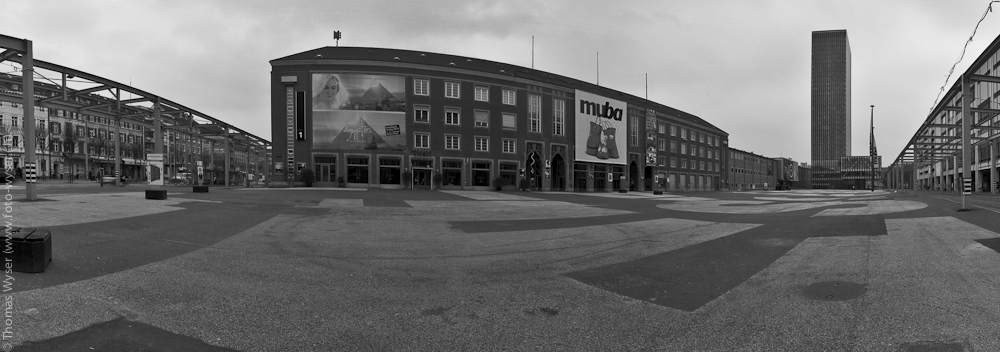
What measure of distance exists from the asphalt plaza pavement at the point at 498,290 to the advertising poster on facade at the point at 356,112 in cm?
3502

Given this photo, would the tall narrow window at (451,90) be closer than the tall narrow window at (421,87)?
No

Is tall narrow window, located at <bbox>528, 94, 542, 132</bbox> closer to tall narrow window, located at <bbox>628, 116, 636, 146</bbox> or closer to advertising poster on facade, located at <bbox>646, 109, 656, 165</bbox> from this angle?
tall narrow window, located at <bbox>628, 116, 636, 146</bbox>

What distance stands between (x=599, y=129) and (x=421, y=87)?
27628 mm

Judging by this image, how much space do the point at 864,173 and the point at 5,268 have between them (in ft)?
611

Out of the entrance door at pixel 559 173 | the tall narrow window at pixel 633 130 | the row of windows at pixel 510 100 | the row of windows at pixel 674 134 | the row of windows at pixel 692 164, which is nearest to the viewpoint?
the row of windows at pixel 510 100

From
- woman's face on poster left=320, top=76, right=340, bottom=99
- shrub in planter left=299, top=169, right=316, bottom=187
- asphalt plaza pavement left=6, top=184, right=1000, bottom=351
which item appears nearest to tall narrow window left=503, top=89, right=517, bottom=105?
woman's face on poster left=320, top=76, right=340, bottom=99

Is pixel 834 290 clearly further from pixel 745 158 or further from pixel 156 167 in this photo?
pixel 745 158

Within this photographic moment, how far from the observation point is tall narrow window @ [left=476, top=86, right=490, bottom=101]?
5075cm

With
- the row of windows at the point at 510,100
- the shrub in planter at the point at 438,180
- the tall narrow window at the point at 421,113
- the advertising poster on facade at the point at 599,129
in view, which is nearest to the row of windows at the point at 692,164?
the advertising poster on facade at the point at 599,129

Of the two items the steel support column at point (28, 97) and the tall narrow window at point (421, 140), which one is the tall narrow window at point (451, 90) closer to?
the tall narrow window at point (421, 140)

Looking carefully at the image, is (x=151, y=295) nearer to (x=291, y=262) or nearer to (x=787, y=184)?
(x=291, y=262)

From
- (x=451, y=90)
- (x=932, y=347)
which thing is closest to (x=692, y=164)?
(x=451, y=90)

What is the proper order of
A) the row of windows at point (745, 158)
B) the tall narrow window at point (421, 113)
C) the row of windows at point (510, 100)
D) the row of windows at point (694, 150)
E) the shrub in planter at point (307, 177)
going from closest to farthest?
the shrub in planter at point (307, 177) < the tall narrow window at point (421, 113) < the row of windows at point (510, 100) < the row of windows at point (694, 150) < the row of windows at point (745, 158)

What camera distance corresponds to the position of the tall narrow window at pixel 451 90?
48.7 metres
